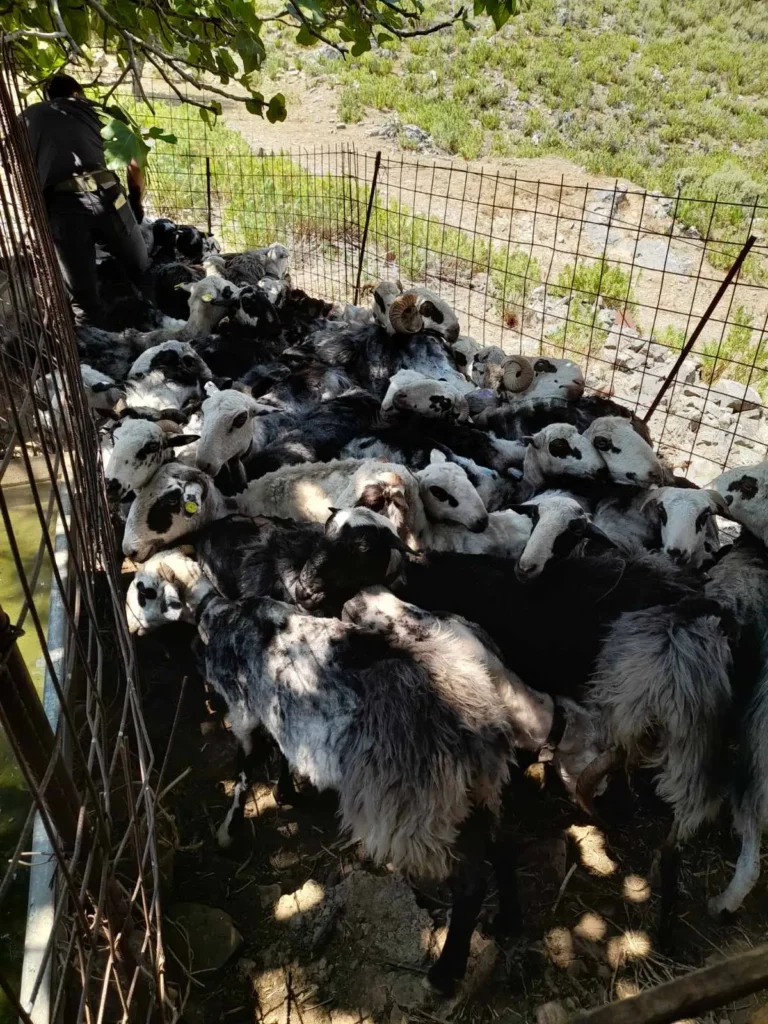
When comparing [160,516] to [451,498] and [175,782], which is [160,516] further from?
[451,498]

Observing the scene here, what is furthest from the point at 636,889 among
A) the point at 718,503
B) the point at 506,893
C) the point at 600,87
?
the point at 600,87

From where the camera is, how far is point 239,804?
10.9ft

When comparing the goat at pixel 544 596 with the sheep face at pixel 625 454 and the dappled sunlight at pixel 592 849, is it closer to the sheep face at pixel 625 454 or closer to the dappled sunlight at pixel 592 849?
the dappled sunlight at pixel 592 849

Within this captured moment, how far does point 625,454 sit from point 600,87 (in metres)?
21.4

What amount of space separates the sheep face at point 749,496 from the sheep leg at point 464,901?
6.43ft

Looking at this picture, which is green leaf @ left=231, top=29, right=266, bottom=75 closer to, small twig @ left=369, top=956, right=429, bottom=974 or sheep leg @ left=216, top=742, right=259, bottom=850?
sheep leg @ left=216, top=742, right=259, bottom=850

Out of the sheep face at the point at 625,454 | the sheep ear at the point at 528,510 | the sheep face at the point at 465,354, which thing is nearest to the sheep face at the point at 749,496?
the sheep face at the point at 625,454

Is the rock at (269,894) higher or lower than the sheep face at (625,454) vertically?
lower

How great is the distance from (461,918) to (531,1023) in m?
0.42

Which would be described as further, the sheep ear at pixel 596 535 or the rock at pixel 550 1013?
the sheep ear at pixel 596 535

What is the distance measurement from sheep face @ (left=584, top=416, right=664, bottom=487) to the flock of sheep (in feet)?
0.04

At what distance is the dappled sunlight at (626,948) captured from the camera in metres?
2.83

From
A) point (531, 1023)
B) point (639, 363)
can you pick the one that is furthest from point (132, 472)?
point (639, 363)

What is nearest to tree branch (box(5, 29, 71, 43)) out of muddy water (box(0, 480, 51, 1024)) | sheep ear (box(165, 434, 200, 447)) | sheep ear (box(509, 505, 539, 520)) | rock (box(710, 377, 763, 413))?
muddy water (box(0, 480, 51, 1024))
